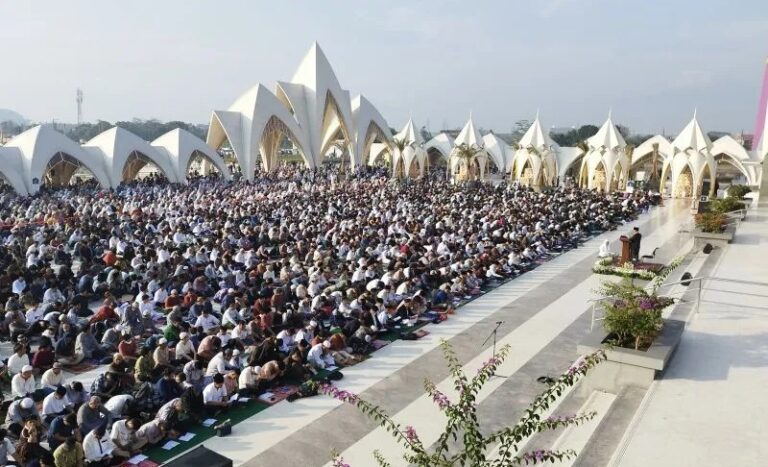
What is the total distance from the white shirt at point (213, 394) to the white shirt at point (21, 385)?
6.21 ft

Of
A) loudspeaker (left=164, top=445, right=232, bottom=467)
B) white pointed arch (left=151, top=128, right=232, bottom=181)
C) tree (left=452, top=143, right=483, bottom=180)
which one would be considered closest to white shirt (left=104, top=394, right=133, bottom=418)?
loudspeaker (left=164, top=445, right=232, bottom=467)

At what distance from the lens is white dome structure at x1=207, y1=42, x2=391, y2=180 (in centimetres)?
3569

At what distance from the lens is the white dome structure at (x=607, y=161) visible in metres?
33.9

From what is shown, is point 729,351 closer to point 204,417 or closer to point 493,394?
point 493,394

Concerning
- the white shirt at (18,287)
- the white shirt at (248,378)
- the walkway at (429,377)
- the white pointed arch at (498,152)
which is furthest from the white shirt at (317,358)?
the white pointed arch at (498,152)

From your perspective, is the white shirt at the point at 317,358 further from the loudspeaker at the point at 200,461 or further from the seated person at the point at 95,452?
the loudspeaker at the point at 200,461

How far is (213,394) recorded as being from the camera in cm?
663

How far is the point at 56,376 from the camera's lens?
6660mm

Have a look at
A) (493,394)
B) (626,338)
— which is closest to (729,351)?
(626,338)

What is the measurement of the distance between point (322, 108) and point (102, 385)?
1381 inches

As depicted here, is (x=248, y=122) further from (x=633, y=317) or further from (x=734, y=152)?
(x=633, y=317)

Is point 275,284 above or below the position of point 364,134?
below

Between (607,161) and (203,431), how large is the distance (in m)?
31.8

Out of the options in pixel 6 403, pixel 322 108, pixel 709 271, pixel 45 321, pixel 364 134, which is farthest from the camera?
pixel 364 134
